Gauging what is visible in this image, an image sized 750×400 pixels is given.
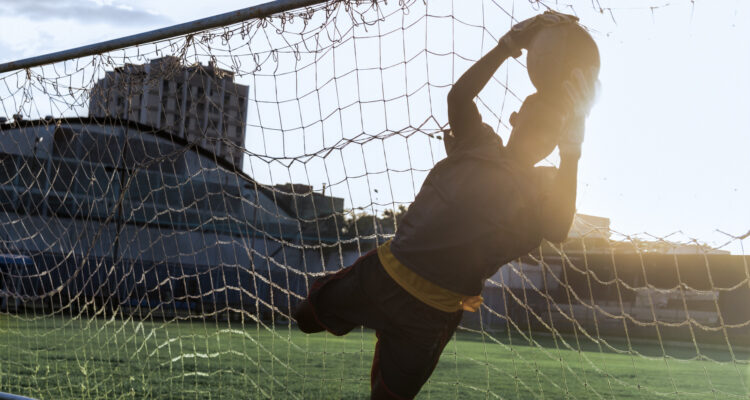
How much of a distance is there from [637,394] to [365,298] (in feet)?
20.2

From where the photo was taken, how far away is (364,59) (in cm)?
386

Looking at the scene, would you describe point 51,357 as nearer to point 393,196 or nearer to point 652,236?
point 393,196

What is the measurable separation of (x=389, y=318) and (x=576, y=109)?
86cm

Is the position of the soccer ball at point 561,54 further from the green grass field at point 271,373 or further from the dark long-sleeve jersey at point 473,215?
the green grass field at point 271,373

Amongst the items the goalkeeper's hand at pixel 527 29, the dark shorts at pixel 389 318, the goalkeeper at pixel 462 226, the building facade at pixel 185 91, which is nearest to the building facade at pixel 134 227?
the building facade at pixel 185 91

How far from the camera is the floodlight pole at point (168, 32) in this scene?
3.47 m

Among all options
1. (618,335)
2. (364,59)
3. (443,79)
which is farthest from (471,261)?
(618,335)

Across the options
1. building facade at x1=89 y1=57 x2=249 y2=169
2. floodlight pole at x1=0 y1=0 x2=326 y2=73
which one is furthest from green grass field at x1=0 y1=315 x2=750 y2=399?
floodlight pole at x1=0 y1=0 x2=326 y2=73

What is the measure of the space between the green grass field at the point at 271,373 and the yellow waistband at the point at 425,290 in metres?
1.61

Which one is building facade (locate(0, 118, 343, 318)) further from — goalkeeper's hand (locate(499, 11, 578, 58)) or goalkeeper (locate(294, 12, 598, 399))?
goalkeeper's hand (locate(499, 11, 578, 58))

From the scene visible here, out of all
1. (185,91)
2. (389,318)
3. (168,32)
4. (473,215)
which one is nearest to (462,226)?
(473,215)

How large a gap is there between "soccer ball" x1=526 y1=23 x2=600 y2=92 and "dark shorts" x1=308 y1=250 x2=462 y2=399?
0.77 m

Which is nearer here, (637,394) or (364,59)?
(364,59)

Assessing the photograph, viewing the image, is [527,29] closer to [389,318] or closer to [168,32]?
[389,318]
